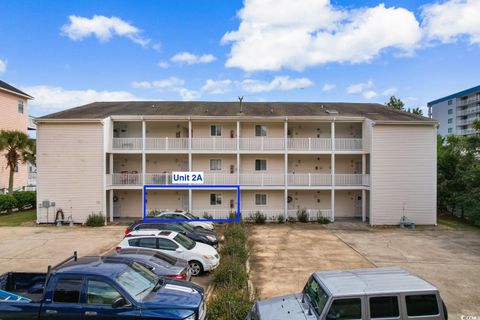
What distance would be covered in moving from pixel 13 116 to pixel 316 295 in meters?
37.3

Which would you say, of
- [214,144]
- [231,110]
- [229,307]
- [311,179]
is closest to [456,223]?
[311,179]

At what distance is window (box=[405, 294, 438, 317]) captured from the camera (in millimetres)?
5746

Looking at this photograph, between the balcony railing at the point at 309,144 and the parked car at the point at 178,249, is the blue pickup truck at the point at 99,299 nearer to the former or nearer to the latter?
the parked car at the point at 178,249

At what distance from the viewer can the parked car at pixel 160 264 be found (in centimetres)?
942

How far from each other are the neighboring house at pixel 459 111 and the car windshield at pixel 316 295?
7269 centimetres

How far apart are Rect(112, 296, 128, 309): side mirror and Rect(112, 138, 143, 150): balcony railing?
711 inches

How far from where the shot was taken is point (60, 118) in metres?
21.9

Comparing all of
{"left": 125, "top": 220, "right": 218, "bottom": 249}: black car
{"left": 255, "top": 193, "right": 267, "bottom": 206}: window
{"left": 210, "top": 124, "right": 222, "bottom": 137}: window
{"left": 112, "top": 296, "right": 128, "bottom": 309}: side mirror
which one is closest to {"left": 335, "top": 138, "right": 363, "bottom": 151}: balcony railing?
{"left": 255, "top": 193, "right": 267, "bottom": 206}: window

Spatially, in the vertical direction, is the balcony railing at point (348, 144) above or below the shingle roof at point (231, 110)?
below

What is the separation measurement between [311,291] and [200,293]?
2436 mm

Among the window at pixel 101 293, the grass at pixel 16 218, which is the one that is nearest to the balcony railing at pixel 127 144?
the grass at pixel 16 218

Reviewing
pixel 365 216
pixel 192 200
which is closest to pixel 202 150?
pixel 192 200

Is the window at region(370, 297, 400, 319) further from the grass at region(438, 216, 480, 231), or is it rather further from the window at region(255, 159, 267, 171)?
the window at region(255, 159, 267, 171)

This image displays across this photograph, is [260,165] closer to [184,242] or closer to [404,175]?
[404,175]
